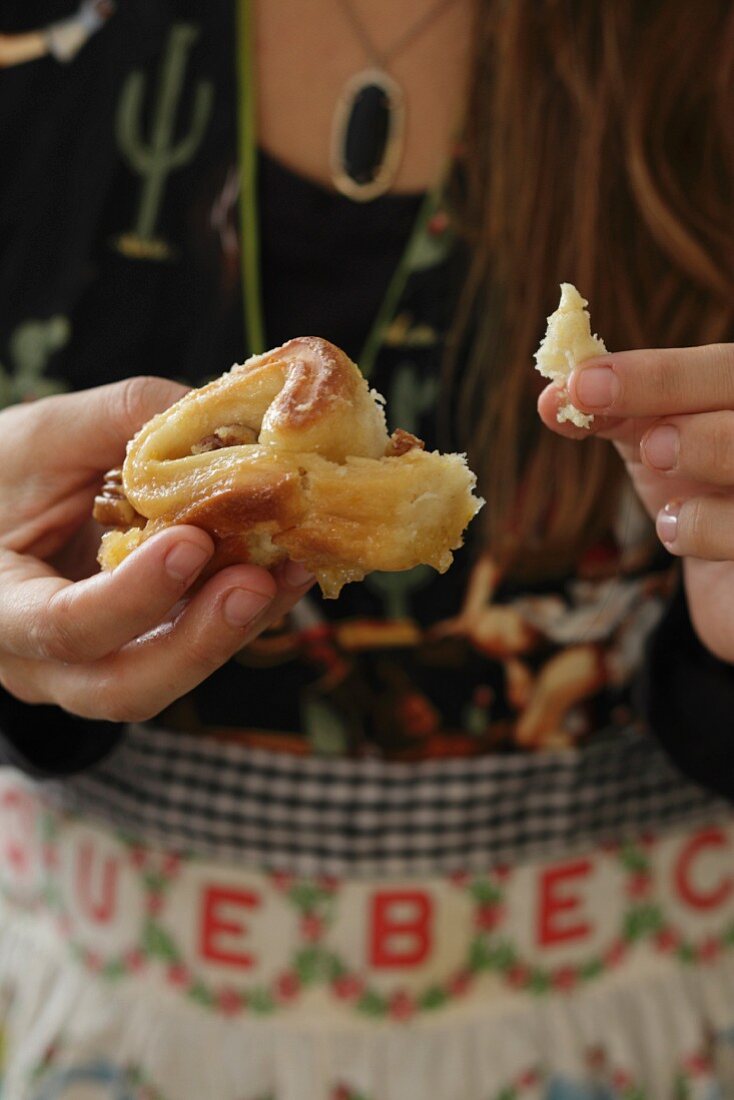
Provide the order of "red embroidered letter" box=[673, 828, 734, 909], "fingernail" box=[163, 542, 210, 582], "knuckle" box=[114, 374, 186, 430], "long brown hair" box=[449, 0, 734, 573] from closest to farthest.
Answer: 1. "fingernail" box=[163, 542, 210, 582]
2. "knuckle" box=[114, 374, 186, 430]
3. "long brown hair" box=[449, 0, 734, 573]
4. "red embroidered letter" box=[673, 828, 734, 909]

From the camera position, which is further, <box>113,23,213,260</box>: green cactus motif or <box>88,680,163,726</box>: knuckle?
<box>113,23,213,260</box>: green cactus motif

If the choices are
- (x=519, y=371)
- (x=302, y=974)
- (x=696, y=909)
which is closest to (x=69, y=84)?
(x=519, y=371)

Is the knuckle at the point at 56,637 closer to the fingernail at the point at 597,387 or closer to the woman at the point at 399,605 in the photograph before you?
the fingernail at the point at 597,387

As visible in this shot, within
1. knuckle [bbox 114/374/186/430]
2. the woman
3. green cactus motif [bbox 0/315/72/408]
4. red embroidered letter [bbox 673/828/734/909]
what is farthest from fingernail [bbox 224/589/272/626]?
red embroidered letter [bbox 673/828/734/909]

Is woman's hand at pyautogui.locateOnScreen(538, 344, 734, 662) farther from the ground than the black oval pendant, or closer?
closer

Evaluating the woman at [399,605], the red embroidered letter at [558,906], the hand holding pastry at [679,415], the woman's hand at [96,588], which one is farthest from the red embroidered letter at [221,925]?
the hand holding pastry at [679,415]

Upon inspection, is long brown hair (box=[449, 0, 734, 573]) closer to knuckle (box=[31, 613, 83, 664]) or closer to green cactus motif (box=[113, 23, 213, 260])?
green cactus motif (box=[113, 23, 213, 260])
